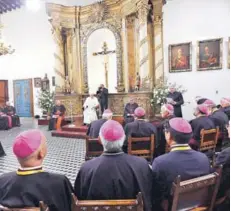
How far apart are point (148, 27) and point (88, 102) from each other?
3885 mm

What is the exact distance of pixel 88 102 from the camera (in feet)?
32.8

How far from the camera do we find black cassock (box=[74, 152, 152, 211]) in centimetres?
211

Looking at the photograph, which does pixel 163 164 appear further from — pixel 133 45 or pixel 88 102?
pixel 133 45

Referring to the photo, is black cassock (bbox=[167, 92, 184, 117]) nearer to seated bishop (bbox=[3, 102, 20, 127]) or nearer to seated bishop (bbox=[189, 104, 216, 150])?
seated bishop (bbox=[189, 104, 216, 150])

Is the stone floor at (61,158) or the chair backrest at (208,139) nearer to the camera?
the chair backrest at (208,139)

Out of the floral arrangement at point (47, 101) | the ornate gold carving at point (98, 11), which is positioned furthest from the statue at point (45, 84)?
the ornate gold carving at point (98, 11)

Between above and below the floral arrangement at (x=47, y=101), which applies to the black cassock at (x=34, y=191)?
below

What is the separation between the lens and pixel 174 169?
87.5 inches

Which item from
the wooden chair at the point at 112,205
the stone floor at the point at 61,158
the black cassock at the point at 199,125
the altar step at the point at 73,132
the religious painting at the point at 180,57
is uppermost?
the religious painting at the point at 180,57

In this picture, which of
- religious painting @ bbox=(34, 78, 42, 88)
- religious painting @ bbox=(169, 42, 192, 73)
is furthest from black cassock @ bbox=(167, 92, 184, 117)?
religious painting @ bbox=(34, 78, 42, 88)

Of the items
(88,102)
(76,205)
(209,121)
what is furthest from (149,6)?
(76,205)

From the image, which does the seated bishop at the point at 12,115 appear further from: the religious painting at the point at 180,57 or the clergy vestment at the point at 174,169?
the clergy vestment at the point at 174,169

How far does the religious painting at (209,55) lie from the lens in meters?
9.30

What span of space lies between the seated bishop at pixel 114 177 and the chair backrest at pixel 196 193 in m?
0.36
